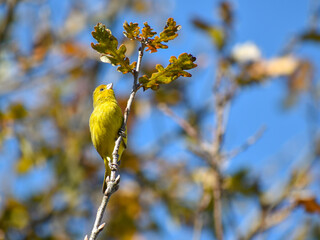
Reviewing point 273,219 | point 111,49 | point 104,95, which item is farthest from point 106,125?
point 273,219

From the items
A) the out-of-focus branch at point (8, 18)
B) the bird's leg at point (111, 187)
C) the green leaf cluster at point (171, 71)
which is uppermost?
the out-of-focus branch at point (8, 18)

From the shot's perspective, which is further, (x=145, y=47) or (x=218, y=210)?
(x=218, y=210)

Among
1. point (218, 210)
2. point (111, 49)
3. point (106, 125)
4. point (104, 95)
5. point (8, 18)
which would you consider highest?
point (8, 18)

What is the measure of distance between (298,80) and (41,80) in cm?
379

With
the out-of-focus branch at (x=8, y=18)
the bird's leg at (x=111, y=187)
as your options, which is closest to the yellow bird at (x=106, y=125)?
the bird's leg at (x=111, y=187)

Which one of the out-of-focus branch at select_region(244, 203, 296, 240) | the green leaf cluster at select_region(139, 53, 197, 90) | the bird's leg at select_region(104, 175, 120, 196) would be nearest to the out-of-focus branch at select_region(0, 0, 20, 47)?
the green leaf cluster at select_region(139, 53, 197, 90)

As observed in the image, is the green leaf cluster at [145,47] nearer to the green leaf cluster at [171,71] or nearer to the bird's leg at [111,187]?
the green leaf cluster at [171,71]

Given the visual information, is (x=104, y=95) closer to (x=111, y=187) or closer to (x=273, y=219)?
(x=111, y=187)

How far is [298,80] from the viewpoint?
639cm

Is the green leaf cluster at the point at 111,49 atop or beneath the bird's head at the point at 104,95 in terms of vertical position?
beneath

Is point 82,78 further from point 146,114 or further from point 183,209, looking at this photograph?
point 183,209

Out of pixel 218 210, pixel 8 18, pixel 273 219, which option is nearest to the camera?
pixel 218 210

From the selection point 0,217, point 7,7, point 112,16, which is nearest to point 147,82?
point 0,217

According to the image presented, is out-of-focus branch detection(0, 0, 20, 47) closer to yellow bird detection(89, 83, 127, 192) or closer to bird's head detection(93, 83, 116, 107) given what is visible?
bird's head detection(93, 83, 116, 107)
